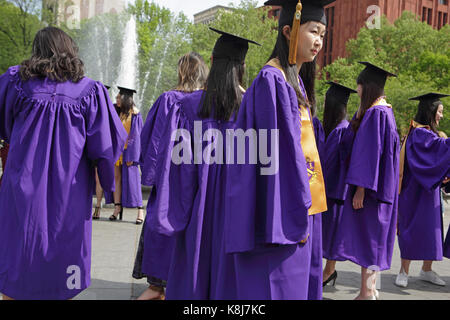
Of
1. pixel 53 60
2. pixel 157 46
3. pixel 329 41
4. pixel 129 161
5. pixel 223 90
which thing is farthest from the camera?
pixel 329 41

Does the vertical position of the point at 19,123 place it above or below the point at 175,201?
above

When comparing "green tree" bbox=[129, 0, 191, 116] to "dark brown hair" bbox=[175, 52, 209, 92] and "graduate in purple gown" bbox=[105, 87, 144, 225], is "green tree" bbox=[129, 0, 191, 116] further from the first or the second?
"dark brown hair" bbox=[175, 52, 209, 92]

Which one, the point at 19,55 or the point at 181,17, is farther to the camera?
the point at 181,17

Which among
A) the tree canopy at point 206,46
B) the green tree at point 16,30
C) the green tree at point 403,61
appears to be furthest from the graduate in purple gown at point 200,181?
the green tree at point 16,30

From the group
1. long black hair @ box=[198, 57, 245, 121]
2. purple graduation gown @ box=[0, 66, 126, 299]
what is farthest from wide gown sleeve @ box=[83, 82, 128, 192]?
long black hair @ box=[198, 57, 245, 121]

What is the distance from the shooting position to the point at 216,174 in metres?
2.97

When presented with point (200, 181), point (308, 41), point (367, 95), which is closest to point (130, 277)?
point (200, 181)

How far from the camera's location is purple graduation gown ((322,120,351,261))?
4594 mm

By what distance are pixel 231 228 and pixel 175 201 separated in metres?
0.94

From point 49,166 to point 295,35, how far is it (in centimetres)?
176

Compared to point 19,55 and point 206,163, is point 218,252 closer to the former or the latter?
point 206,163

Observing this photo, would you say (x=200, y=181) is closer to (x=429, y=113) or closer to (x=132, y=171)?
(x=429, y=113)

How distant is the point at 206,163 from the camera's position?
2984mm

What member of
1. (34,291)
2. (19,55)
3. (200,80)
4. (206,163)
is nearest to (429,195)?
(200,80)
